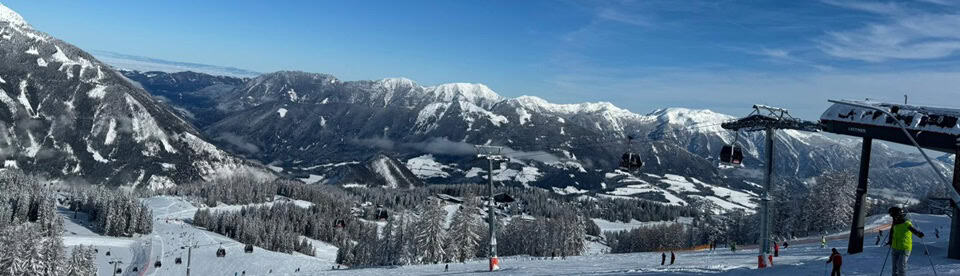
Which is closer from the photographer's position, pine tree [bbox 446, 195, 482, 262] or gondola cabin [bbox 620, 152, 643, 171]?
gondola cabin [bbox 620, 152, 643, 171]

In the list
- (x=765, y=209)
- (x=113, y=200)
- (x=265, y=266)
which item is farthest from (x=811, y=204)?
(x=113, y=200)

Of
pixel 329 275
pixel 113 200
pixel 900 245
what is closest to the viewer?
pixel 900 245

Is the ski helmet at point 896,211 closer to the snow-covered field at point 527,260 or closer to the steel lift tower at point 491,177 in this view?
the snow-covered field at point 527,260

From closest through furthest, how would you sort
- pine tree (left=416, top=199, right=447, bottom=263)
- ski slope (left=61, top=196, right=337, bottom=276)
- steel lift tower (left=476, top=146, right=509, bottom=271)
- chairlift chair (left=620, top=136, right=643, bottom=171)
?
steel lift tower (left=476, top=146, right=509, bottom=271) → chairlift chair (left=620, top=136, right=643, bottom=171) → pine tree (left=416, top=199, right=447, bottom=263) → ski slope (left=61, top=196, right=337, bottom=276)

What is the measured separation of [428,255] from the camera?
291 ft

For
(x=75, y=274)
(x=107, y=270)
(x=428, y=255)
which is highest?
(x=428, y=255)

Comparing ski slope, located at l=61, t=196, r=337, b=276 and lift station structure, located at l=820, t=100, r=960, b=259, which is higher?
lift station structure, located at l=820, t=100, r=960, b=259

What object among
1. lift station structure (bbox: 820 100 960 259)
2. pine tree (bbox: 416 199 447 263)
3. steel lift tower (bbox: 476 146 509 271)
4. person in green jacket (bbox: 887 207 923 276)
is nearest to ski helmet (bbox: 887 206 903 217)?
person in green jacket (bbox: 887 207 923 276)

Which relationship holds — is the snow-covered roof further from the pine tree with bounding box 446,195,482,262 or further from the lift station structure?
the pine tree with bounding box 446,195,482,262

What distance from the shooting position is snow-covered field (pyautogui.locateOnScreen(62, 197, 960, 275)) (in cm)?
3541

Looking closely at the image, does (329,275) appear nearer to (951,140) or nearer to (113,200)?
(951,140)

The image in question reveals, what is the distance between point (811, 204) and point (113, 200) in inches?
7540

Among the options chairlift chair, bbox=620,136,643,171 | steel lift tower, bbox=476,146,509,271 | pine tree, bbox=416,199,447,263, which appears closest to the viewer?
steel lift tower, bbox=476,146,509,271

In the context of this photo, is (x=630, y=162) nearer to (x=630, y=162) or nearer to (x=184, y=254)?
(x=630, y=162)
